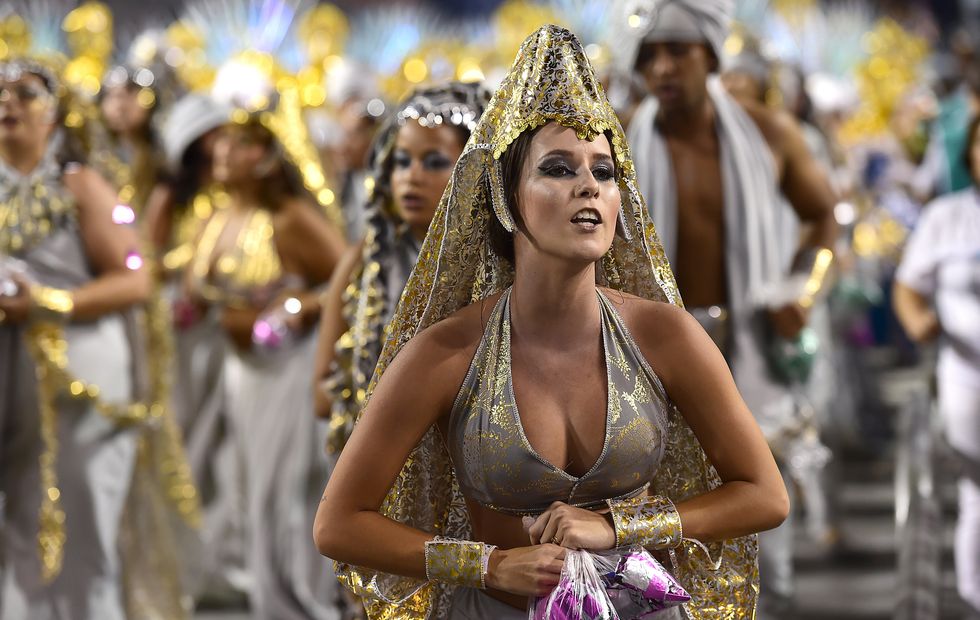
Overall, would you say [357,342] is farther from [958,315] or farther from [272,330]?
[958,315]

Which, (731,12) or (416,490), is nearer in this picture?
(416,490)

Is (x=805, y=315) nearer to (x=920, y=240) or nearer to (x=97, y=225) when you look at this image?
(x=920, y=240)

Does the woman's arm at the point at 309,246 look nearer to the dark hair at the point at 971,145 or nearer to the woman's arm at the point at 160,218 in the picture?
the woman's arm at the point at 160,218

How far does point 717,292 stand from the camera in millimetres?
5391

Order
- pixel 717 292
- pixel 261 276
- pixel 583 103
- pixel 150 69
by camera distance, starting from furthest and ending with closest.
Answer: pixel 150 69
pixel 261 276
pixel 717 292
pixel 583 103

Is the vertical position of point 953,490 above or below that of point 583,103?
below

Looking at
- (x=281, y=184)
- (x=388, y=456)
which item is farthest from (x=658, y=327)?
(x=281, y=184)

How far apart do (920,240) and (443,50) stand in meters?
10.6

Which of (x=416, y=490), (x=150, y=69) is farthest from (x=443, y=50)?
(x=416, y=490)

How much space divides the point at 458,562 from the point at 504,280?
2.09ft

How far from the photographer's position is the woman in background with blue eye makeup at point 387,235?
167 inches

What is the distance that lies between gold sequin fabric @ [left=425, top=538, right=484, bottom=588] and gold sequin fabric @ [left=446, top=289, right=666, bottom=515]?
0.15 metres

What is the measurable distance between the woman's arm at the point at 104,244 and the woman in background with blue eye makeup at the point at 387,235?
4.16ft

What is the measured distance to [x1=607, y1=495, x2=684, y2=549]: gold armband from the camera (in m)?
2.89
